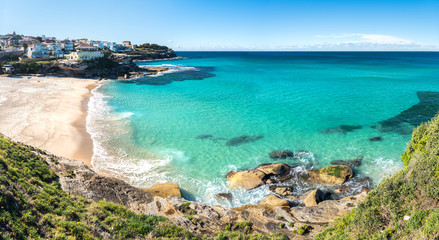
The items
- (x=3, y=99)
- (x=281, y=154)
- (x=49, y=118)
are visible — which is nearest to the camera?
(x=281, y=154)

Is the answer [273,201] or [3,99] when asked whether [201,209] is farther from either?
[3,99]

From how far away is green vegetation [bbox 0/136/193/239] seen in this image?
9766 mm

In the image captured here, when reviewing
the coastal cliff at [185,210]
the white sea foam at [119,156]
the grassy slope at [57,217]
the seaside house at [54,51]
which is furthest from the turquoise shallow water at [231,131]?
the seaside house at [54,51]

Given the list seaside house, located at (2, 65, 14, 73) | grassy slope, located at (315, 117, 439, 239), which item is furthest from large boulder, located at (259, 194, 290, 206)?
seaside house, located at (2, 65, 14, 73)

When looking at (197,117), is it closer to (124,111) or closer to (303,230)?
(124,111)

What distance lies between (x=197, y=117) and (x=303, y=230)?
27196 millimetres

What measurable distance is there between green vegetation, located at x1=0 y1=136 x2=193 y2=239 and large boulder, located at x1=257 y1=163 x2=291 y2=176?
38.1 feet

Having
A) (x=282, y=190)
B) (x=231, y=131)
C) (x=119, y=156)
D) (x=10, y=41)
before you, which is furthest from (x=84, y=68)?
(x=10, y=41)

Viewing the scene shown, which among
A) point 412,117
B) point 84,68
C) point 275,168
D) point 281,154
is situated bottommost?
point 275,168

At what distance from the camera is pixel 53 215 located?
36.6 ft

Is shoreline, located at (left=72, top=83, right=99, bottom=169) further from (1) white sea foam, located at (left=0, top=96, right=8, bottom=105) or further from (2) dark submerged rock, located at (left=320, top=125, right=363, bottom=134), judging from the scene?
(2) dark submerged rock, located at (left=320, top=125, right=363, bottom=134)

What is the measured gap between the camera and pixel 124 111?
136 ft

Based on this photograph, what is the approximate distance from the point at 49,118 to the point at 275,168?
34.6 m

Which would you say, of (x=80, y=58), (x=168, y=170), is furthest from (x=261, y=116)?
(x=80, y=58)
